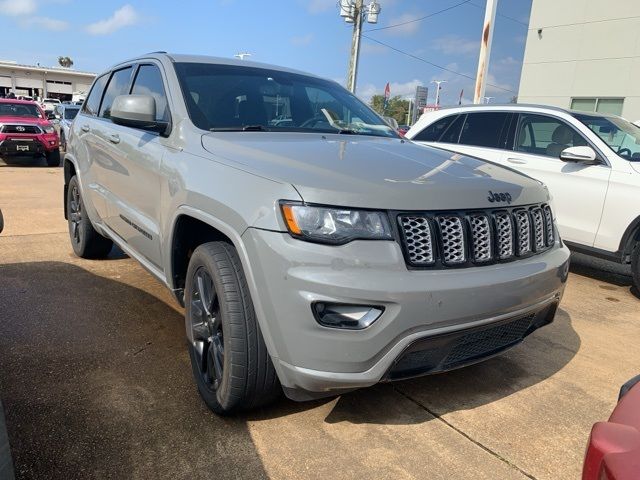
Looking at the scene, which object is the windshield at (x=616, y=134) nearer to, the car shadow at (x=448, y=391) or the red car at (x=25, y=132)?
the car shadow at (x=448, y=391)

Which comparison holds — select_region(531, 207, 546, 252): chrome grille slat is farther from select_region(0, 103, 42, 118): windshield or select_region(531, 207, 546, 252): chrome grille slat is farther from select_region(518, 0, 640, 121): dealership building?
select_region(518, 0, 640, 121): dealership building

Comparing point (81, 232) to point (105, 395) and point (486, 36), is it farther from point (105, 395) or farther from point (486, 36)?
point (486, 36)

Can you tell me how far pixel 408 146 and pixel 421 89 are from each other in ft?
82.1

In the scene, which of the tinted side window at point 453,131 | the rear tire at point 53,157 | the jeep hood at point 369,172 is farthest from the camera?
the rear tire at point 53,157

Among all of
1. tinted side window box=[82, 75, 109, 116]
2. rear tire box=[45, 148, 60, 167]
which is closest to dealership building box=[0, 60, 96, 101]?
rear tire box=[45, 148, 60, 167]

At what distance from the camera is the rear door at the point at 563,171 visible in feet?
16.8

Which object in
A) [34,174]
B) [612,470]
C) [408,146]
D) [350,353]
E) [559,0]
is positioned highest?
[559,0]

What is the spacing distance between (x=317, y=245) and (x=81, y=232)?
3.65 m

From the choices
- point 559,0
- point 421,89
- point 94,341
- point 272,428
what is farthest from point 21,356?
point 421,89

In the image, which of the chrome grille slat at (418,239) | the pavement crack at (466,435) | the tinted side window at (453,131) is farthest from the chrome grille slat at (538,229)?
the tinted side window at (453,131)

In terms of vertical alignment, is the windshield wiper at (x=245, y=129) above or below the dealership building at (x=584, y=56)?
below

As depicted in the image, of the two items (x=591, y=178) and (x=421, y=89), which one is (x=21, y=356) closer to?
(x=591, y=178)

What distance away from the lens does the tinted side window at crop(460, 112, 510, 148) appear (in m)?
6.03

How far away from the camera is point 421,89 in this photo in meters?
26.8
